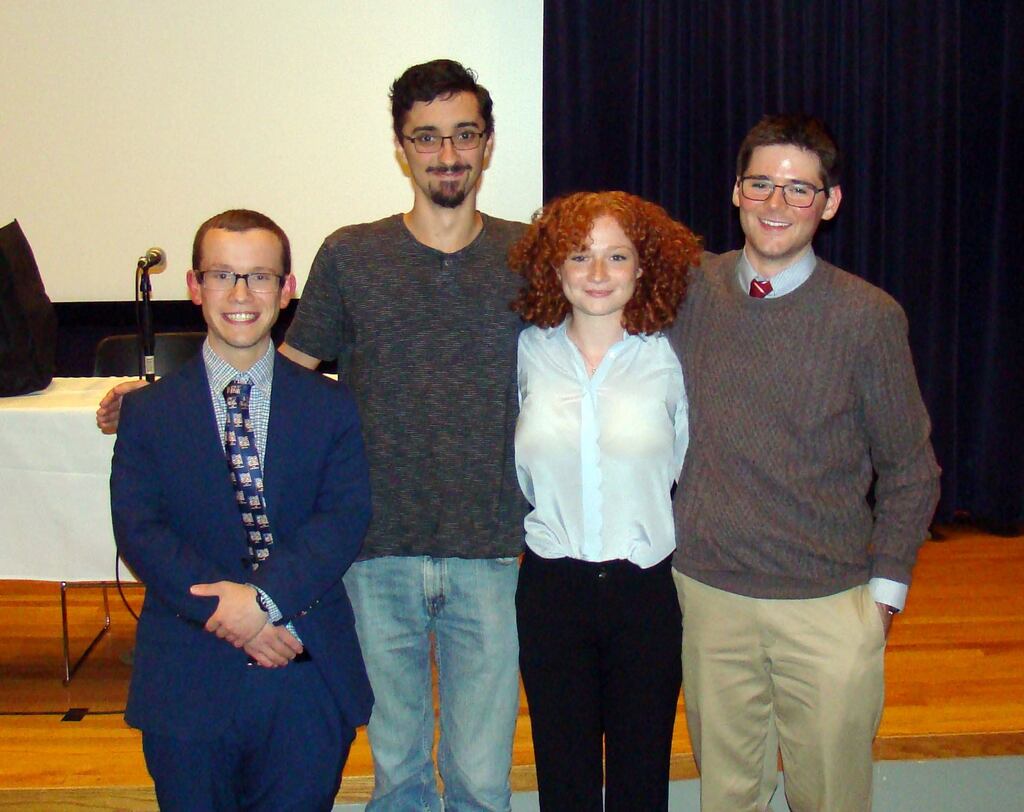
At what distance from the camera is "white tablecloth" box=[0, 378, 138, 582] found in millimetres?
2590

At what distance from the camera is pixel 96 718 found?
8.93 ft

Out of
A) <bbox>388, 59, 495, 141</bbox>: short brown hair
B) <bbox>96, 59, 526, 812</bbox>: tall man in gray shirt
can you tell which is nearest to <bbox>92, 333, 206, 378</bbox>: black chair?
<bbox>96, 59, 526, 812</bbox>: tall man in gray shirt

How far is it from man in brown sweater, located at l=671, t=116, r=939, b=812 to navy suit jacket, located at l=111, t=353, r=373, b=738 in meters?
0.63

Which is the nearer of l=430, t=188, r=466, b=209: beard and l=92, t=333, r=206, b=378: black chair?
l=430, t=188, r=466, b=209: beard

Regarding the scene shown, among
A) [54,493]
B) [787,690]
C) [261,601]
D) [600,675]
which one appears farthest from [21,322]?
[787,690]

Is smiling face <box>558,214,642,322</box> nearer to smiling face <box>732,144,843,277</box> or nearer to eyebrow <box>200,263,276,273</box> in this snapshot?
smiling face <box>732,144,843,277</box>

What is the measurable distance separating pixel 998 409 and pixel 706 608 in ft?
10.7

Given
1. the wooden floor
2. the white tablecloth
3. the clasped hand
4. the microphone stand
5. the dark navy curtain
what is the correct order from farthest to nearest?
the dark navy curtain → the microphone stand → the white tablecloth → the wooden floor → the clasped hand

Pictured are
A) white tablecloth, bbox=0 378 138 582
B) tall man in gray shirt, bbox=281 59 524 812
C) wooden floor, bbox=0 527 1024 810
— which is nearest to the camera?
tall man in gray shirt, bbox=281 59 524 812

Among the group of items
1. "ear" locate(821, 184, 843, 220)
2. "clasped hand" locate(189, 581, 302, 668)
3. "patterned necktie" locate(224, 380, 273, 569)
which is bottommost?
"clasped hand" locate(189, 581, 302, 668)

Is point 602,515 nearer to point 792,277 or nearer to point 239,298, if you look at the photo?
point 792,277

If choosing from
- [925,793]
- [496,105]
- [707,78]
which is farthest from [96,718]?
[707,78]

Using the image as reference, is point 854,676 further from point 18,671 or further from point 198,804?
point 18,671

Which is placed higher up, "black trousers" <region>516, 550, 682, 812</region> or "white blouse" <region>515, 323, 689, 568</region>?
"white blouse" <region>515, 323, 689, 568</region>
